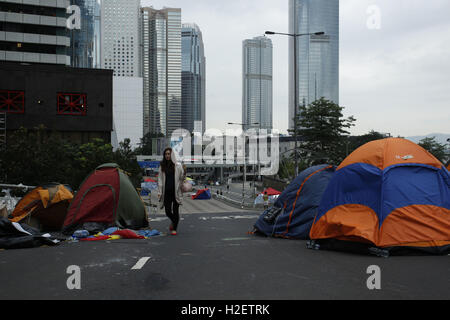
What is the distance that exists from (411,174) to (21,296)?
6124 mm

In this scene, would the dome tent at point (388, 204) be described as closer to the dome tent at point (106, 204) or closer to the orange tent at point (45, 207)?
the dome tent at point (106, 204)

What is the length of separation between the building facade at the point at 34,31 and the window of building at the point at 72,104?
22487mm

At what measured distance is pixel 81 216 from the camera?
9.70 meters

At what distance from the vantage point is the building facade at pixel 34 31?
230 ft

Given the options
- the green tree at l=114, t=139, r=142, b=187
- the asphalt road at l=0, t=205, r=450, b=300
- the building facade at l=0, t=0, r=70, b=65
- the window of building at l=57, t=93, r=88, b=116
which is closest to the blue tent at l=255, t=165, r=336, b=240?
the asphalt road at l=0, t=205, r=450, b=300

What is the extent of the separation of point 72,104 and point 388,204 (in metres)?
52.7

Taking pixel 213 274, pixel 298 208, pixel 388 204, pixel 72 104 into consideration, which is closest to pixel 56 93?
pixel 72 104

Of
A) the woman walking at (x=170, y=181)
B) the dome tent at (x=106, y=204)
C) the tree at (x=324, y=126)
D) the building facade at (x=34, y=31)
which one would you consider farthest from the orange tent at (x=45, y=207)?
the building facade at (x=34, y=31)

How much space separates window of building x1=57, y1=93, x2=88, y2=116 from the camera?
5262 cm

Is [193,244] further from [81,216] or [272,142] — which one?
[272,142]

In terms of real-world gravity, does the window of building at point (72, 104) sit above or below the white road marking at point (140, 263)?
above

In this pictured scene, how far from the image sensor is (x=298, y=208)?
9078 millimetres

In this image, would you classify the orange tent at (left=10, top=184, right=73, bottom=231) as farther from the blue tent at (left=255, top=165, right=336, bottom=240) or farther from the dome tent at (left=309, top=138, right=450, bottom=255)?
the dome tent at (left=309, top=138, right=450, bottom=255)

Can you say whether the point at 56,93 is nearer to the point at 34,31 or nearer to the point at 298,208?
the point at 34,31
